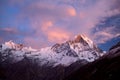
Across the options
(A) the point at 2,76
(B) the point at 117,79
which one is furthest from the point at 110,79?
(A) the point at 2,76

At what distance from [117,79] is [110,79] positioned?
58.4 feet

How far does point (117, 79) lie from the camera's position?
181 meters

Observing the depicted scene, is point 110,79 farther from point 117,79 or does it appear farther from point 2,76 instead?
point 2,76

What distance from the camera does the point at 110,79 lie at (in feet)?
652

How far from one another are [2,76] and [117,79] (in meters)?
78.1

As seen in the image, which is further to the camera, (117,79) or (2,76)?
(117,79)

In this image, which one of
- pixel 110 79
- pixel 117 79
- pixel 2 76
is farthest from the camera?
pixel 110 79

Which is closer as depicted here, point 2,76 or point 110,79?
point 2,76

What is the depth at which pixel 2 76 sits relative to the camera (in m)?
128

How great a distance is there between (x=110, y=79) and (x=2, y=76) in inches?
3560

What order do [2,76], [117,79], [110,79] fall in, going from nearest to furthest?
[2,76] → [117,79] → [110,79]
